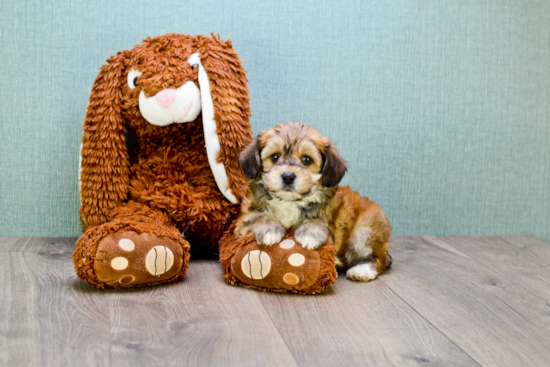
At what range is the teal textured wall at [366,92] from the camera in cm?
275

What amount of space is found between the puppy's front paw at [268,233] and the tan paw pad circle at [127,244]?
1.61 ft

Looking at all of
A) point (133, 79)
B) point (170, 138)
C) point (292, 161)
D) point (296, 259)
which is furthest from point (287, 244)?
point (133, 79)

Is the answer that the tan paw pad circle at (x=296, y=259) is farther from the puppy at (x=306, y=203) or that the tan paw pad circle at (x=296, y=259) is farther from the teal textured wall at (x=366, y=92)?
the teal textured wall at (x=366, y=92)

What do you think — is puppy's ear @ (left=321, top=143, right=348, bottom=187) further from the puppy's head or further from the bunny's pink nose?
the bunny's pink nose

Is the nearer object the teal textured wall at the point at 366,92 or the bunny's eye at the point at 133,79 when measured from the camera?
the bunny's eye at the point at 133,79

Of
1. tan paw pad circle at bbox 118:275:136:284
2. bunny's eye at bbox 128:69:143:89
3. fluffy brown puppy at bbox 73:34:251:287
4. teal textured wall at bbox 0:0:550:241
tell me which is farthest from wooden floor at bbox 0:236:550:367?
bunny's eye at bbox 128:69:143:89

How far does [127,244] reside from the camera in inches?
82.7

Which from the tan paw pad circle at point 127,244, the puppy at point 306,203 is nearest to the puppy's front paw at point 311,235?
the puppy at point 306,203

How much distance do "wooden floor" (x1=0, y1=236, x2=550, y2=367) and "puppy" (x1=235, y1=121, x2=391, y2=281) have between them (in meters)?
0.16

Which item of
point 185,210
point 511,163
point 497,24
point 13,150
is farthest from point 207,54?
point 511,163

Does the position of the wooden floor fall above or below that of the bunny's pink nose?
below

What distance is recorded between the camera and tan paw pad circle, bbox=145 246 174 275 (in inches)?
83.0

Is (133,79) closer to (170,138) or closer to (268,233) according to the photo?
(170,138)

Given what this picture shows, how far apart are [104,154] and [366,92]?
147cm
